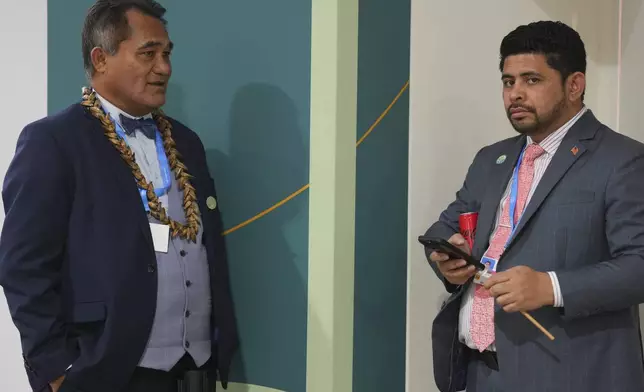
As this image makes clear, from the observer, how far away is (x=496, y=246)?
6.47 ft

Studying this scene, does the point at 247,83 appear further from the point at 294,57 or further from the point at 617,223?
the point at 617,223

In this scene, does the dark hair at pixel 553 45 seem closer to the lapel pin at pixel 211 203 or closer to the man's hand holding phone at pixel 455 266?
the man's hand holding phone at pixel 455 266

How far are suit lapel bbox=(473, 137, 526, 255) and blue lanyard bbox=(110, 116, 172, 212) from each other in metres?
0.87

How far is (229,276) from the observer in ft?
7.80

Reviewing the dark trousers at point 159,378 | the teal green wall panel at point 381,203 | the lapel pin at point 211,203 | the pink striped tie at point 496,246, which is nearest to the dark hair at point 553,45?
the pink striped tie at point 496,246

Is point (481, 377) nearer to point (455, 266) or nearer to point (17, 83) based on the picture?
point (455, 266)

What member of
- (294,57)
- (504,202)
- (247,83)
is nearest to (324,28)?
(294,57)

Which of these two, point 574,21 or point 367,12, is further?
point 574,21

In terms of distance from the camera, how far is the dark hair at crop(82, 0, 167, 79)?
195cm

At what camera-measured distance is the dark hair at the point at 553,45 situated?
77.4 inches

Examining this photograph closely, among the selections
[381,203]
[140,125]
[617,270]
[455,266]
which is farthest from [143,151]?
[617,270]

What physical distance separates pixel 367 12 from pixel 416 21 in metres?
0.26

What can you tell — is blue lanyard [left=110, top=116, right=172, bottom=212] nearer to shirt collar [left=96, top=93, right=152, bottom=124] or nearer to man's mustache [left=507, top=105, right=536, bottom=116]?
shirt collar [left=96, top=93, right=152, bottom=124]

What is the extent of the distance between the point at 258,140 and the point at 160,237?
56cm
